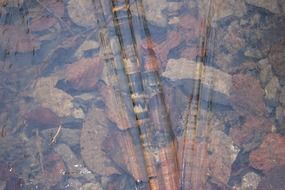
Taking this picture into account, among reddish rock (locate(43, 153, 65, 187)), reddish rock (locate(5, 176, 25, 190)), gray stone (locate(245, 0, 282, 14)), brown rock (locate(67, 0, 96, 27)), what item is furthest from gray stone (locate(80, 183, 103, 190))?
gray stone (locate(245, 0, 282, 14))

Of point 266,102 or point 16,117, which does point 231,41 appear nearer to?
point 266,102

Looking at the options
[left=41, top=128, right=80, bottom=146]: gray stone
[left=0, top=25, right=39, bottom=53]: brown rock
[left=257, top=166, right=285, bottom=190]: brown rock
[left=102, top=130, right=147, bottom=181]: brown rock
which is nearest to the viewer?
[left=257, top=166, right=285, bottom=190]: brown rock

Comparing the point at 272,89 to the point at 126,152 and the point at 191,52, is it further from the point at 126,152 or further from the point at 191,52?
the point at 126,152

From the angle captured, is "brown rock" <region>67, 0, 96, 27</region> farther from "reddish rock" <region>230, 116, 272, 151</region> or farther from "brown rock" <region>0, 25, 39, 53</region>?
"reddish rock" <region>230, 116, 272, 151</region>

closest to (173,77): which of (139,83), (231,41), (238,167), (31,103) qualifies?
(139,83)

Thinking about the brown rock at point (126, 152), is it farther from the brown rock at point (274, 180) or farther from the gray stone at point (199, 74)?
the brown rock at point (274, 180)

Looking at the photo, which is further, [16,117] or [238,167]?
[16,117]

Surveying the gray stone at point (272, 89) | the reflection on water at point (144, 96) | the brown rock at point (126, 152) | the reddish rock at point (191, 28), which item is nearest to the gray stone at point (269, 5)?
the reflection on water at point (144, 96)
